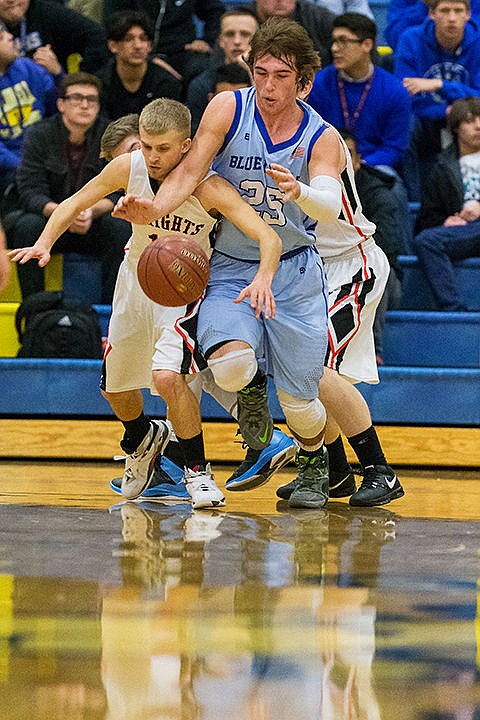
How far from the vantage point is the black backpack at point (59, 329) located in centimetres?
677

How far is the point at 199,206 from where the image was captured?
4543 millimetres

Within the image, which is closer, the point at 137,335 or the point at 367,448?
the point at 137,335

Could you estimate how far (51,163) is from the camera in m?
7.41

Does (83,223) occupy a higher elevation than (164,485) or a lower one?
higher

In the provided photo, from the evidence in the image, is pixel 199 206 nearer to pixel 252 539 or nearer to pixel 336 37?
pixel 252 539

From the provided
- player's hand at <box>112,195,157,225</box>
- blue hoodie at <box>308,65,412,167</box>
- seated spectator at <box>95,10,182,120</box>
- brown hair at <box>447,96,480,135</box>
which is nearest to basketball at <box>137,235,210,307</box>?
player's hand at <box>112,195,157,225</box>

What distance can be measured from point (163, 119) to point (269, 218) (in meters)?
0.53

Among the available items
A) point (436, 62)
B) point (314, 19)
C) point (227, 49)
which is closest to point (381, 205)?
point (227, 49)

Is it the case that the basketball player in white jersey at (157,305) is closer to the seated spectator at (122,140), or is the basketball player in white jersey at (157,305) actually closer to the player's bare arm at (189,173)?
the player's bare arm at (189,173)

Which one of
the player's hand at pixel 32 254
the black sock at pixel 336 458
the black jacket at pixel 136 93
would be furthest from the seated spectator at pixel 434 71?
the player's hand at pixel 32 254

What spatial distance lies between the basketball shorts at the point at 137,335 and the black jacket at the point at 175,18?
4.56 m

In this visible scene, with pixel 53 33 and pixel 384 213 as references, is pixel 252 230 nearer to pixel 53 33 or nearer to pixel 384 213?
pixel 384 213

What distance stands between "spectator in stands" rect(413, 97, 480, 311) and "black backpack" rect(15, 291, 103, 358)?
209 centimetres

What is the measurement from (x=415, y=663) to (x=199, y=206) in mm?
2503
